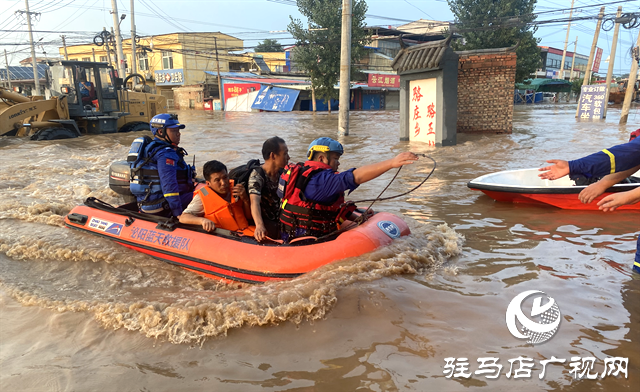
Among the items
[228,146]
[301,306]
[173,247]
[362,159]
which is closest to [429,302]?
[301,306]

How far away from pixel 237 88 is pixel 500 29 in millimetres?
18853

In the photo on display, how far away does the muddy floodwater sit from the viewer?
8.53 feet

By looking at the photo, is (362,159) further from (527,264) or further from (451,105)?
(527,264)

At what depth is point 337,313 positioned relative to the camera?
10.7 feet

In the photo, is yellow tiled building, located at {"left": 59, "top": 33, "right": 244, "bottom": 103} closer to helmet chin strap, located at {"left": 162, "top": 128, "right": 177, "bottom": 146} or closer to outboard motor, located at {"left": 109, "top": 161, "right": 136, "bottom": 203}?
outboard motor, located at {"left": 109, "top": 161, "right": 136, "bottom": 203}

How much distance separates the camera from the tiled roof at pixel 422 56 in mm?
12383

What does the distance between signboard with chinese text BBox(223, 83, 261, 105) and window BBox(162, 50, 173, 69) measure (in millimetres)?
6914

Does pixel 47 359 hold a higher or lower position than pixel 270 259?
lower

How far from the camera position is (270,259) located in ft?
12.4

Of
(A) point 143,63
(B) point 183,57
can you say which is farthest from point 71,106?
(A) point 143,63

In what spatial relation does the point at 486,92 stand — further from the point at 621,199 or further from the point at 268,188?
the point at 621,199

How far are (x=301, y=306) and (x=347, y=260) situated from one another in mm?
680

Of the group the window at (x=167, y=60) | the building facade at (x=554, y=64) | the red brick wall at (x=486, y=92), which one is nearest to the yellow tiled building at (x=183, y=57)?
the window at (x=167, y=60)

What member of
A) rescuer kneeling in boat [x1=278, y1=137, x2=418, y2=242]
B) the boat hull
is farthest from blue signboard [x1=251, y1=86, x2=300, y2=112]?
rescuer kneeling in boat [x1=278, y1=137, x2=418, y2=242]
